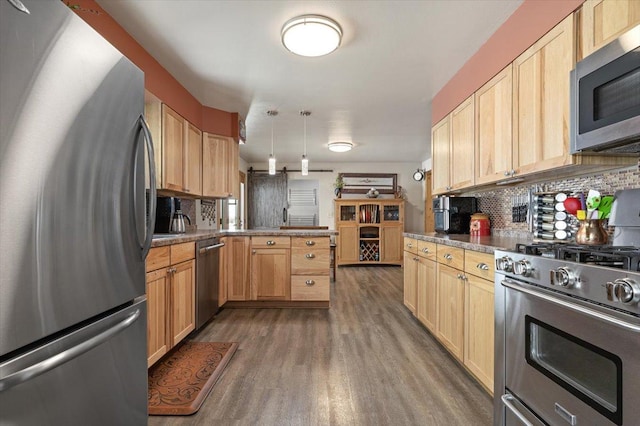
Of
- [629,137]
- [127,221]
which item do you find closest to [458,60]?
[629,137]

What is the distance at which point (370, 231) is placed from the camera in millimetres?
7133

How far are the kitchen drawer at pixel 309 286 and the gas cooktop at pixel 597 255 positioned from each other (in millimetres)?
2454

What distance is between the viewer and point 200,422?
1686 mm

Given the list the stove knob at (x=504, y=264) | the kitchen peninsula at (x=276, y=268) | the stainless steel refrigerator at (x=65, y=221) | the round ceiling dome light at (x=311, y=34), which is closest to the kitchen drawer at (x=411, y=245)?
the kitchen peninsula at (x=276, y=268)

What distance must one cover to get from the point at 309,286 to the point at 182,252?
4.96 ft

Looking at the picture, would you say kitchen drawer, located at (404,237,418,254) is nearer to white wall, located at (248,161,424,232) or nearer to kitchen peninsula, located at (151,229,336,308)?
kitchen peninsula, located at (151,229,336,308)

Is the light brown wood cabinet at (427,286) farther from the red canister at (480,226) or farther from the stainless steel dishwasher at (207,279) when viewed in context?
the stainless steel dishwasher at (207,279)

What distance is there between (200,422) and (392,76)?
3.02 m

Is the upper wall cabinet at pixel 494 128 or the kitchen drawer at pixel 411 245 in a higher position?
the upper wall cabinet at pixel 494 128

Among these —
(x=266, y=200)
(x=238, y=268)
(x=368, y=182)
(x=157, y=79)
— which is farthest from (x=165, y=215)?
(x=368, y=182)

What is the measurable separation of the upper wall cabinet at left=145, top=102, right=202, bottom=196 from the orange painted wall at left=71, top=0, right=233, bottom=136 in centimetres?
12

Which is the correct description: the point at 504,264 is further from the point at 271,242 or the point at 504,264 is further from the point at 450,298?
the point at 271,242

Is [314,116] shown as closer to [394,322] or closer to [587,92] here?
[394,322]

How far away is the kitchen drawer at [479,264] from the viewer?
1.80 metres
